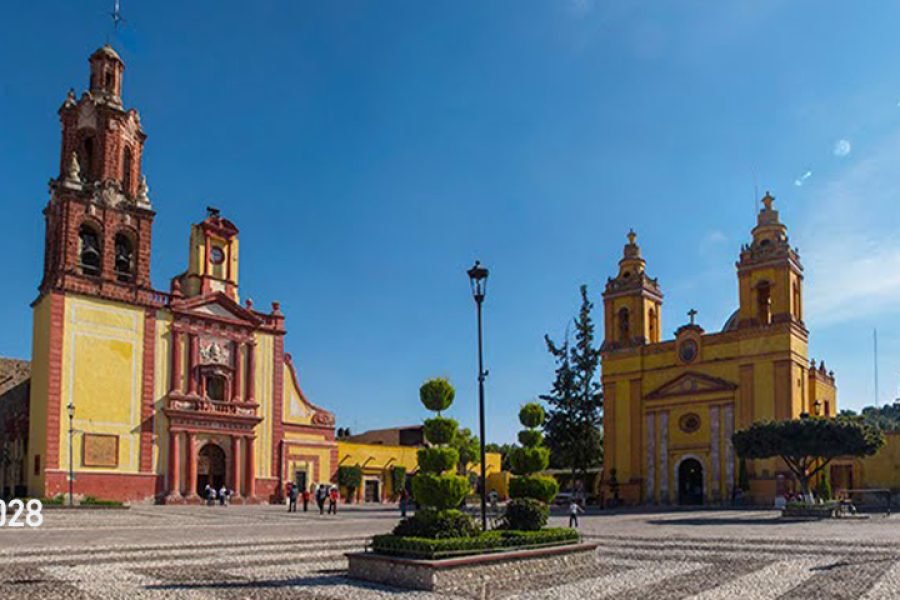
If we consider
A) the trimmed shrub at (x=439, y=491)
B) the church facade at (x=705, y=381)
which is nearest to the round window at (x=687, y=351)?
the church facade at (x=705, y=381)

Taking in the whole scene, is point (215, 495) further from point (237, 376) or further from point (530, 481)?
point (530, 481)

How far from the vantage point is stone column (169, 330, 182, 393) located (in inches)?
1750

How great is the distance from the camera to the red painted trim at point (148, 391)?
42500 millimetres

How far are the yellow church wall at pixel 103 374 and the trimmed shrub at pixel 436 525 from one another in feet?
99.2

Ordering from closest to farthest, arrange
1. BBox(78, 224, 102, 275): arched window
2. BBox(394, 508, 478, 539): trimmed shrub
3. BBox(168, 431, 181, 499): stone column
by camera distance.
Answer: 1. BBox(394, 508, 478, 539): trimmed shrub
2. BBox(78, 224, 102, 275): arched window
3. BBox(168, 431, 181, 499): stone column

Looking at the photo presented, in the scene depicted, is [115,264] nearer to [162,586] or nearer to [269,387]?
[269,387]

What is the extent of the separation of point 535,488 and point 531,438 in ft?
4.02

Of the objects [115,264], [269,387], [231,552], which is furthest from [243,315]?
[231,552]

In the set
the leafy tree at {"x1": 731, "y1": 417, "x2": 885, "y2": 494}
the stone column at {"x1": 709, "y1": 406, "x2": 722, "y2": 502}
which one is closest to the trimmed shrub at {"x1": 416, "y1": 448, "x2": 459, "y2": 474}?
the leafy tree at {"x1": 731, "y1": 417, "x2": 885, "y2": 494}

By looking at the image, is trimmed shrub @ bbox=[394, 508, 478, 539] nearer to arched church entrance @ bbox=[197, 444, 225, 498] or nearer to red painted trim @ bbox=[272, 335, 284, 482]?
arched church entrance @ bbox=[197, 444, 225, 498]

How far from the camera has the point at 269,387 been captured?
4938 cm

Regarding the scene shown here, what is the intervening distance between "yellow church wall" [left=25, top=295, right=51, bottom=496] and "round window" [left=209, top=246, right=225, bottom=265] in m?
9.83

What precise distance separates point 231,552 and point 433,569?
6.64m

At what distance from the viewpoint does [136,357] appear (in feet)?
141
